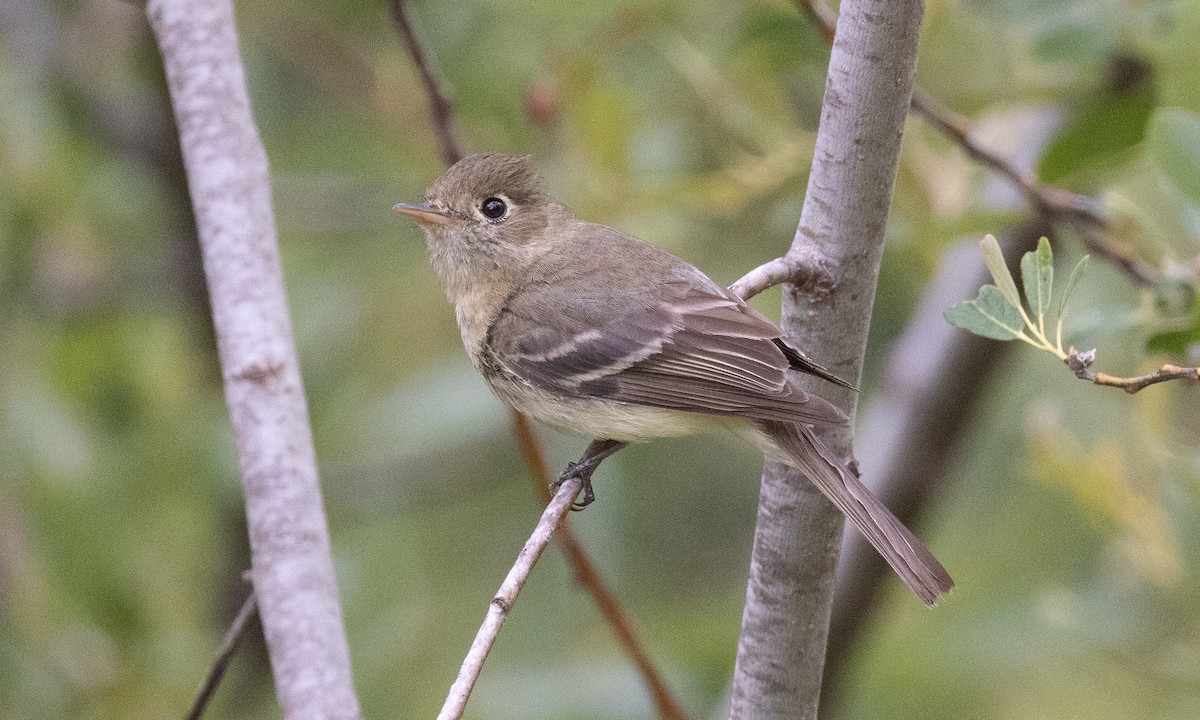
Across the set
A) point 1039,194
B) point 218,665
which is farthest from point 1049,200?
point 218,665

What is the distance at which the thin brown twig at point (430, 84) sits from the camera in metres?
2.82

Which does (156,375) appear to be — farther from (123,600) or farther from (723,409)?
(723,409)

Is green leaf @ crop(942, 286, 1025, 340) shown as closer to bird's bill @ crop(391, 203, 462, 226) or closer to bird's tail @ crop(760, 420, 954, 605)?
bird's tail @ crop(760, 420, 954, 605)

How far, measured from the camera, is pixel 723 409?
117 inches

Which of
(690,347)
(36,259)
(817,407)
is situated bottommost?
(817,407)

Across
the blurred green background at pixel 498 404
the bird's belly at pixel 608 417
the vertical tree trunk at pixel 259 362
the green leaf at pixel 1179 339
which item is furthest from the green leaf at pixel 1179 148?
the vertical tree trunk at pixel 259 362

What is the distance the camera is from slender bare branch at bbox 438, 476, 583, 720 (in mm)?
1919

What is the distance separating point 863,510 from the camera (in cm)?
259

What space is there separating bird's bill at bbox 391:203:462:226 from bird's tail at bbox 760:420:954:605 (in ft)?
4.15

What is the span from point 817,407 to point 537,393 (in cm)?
95

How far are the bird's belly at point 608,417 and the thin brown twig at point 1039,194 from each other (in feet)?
2.79

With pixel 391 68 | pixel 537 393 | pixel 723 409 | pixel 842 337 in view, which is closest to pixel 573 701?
pixel 537 393

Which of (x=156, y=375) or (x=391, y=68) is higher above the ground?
(x=391, y=68)

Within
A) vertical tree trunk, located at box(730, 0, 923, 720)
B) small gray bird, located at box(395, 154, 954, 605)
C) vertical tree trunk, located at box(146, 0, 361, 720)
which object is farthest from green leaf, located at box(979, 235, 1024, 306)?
vertical tree trunk, located at box(146, 0, 361, 720)
